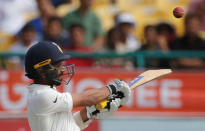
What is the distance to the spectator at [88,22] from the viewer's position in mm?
9188

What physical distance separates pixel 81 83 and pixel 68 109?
11.4ft

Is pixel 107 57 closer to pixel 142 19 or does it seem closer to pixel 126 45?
pixel 126 45

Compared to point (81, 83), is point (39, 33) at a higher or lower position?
higher

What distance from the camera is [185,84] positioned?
8094mm

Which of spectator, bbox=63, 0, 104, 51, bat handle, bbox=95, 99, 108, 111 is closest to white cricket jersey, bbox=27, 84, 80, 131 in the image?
bat handle, bbox=95, 99, 108, 111

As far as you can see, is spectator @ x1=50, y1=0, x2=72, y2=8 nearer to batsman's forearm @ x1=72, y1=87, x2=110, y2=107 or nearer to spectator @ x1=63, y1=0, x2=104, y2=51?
spectator @ x1=63, y1=0, x2=104, y2=51

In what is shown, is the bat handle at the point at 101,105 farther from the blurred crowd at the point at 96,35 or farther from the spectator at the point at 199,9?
the spectator at the point at 199,9

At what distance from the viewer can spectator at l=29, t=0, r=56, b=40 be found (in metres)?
9.38

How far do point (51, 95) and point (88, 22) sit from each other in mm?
4791

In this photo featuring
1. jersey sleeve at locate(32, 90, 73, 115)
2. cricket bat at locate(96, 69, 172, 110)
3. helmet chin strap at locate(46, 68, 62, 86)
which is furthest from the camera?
cricket bat at locate(96, 69, 172, 110)

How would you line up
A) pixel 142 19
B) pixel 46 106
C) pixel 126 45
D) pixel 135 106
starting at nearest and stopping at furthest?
pixel 46 106
pixel 135 106
pixel 126 45
pixel 142 19

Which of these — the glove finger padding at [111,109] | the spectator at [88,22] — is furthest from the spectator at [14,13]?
the glove finger padding at [111,109]

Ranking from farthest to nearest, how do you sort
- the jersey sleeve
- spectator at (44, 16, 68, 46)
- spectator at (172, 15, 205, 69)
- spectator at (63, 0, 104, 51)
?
spectator at (63, 0, 104, 51)
spectator at (44, 16, 68, 46)
spectator at (172, 15, 205, 69)
the jersey sleeve

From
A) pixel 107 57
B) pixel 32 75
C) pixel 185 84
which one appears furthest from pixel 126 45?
pixel 32 75
